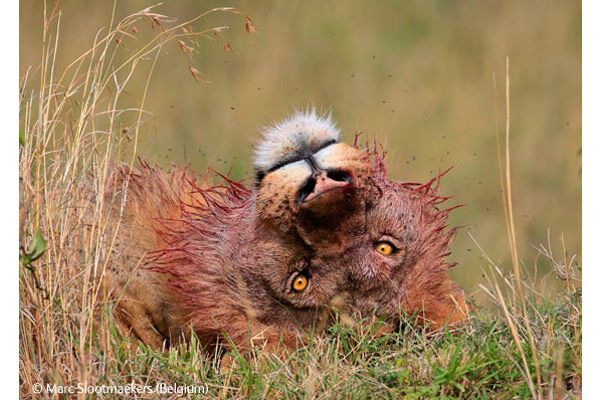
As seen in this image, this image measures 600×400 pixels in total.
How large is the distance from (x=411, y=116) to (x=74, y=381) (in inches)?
90.5

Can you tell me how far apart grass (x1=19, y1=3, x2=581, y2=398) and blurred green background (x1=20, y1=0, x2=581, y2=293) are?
19 cm

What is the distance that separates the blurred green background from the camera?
5535mm

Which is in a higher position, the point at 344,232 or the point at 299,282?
the point at 344,232

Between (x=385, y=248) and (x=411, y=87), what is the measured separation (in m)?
1.92

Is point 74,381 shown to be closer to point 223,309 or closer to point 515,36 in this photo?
point 223,309

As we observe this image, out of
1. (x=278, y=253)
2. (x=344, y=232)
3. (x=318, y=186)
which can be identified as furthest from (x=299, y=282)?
(x=318, y=186)

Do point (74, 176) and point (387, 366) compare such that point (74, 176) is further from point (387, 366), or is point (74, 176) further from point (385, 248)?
point (387, 366)

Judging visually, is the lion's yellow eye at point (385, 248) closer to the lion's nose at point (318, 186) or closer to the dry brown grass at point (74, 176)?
the lion's nose at point (318, 186)

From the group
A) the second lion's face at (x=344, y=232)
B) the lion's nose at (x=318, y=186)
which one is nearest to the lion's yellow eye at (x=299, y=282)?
the second lion's face at (x=344, y=232)

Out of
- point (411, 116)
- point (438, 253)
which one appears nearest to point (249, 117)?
point (411, 116)

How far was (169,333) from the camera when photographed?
16.6 feet

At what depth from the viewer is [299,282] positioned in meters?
4.60

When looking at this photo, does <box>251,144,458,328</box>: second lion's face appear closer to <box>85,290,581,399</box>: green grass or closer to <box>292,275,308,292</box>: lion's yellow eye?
<box>292,275,308,292</box>: lion's yellow eye

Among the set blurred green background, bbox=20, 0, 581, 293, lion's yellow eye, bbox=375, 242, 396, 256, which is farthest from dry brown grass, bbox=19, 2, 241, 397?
lion's yellow eye, bbox=375, 242, 396, 256
